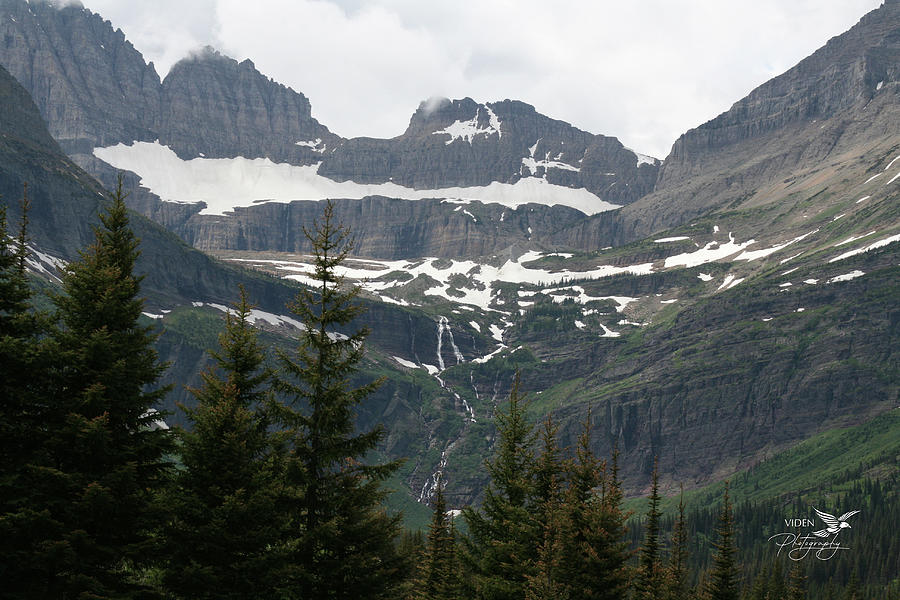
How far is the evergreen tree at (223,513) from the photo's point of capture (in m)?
27.3

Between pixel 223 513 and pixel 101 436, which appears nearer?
pixel 101 436

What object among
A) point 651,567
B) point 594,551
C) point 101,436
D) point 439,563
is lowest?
point 439,563

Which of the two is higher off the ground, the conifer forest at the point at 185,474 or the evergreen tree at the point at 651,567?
the conifer forest at the point at 185,474

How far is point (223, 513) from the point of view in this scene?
27.5 meters

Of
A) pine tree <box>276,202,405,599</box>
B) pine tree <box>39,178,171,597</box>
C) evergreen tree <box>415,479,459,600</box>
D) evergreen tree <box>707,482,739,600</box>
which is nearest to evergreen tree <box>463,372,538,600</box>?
pine tree <box>276,202,405,599</box>

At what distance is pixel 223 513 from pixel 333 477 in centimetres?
466

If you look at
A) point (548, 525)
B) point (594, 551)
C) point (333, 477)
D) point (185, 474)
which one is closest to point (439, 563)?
point (548, 525)

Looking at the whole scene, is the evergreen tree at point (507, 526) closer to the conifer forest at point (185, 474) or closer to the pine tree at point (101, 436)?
the conifer forest at point (185, 474)

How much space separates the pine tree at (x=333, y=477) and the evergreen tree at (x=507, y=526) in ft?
19.9

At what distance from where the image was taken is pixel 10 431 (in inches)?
1023

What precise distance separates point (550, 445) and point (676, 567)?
18.0 meters

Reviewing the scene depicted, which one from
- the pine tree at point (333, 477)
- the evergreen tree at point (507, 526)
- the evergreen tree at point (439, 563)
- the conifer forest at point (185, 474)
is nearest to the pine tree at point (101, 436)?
the conifer forest at point (185, 474)

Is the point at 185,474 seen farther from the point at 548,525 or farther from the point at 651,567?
the point at 651,567

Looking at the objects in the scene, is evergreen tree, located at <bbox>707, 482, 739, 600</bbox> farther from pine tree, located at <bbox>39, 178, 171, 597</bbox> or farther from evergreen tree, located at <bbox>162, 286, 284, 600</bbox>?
pine tree, located at <bbox>39, 178, 171, 597</bbox>
